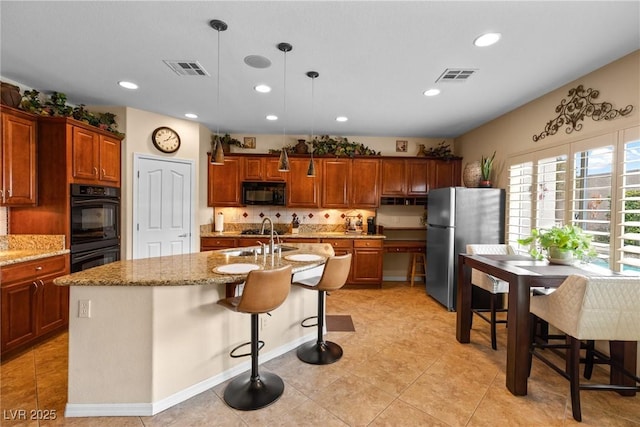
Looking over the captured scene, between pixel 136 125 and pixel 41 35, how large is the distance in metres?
1.76

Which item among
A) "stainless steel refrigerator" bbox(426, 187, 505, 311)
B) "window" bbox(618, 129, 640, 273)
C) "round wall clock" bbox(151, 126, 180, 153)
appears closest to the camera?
"window" bbox(618, 129, 640, 273)

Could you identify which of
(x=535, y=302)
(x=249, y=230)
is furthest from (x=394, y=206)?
(x=535, y=302)

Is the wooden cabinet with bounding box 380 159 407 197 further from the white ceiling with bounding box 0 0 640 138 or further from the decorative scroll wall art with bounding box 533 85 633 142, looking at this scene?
the decorative scroll wall art with bounding box 533 85 633 142

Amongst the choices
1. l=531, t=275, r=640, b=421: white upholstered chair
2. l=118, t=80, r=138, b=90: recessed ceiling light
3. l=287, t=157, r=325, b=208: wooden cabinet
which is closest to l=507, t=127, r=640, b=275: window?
l=531, t=275, r=640, b=421: white upholstered chair

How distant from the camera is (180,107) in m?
3.90

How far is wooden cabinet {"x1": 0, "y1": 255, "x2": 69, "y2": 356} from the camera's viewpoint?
2.49 meters

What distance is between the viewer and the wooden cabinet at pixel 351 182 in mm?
5070

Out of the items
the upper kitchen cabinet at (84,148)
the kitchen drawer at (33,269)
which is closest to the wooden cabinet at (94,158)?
the upper kitchen cabinet at (84,148)

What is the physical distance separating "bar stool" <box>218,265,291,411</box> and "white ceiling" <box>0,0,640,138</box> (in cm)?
179

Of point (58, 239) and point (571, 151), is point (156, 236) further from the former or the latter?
point (571, 151)

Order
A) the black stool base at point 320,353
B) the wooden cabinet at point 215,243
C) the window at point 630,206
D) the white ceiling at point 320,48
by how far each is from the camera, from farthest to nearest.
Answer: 1. the wooden cabinet at point 215,243
2. the black stool base at point 320,353
3. the window at point 630,206
4. the white ceiling at point 320,48

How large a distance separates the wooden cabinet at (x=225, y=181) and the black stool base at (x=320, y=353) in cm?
308

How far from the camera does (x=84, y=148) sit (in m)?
3.29

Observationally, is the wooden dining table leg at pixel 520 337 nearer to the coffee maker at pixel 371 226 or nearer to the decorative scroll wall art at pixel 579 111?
the decorative scroll wall art at pixel 579 111
